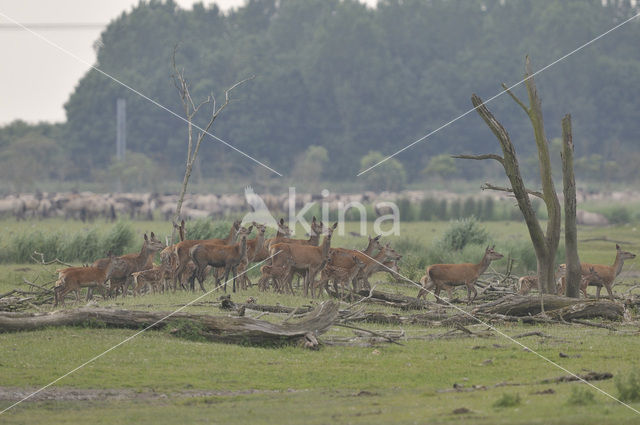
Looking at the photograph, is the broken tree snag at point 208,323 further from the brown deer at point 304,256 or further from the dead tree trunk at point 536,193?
the dead tree trunk at point 536,193

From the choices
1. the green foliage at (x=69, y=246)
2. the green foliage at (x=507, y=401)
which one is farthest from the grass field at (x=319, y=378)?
the green foliage at (x=69, y=246)

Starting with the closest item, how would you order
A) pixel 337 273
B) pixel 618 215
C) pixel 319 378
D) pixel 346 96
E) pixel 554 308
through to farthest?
1. pixel 319 378
2. pixel 554 308
3. pixel 337 273
4. pixel 618 215
5. pixel 346 96

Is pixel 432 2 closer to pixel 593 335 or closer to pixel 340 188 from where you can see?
pixel 340 188

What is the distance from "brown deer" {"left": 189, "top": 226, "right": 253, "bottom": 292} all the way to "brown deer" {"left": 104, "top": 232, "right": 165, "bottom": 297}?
1.03 m

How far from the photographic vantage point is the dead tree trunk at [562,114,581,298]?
19906 millimetres

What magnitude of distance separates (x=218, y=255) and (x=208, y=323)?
18.4 ft

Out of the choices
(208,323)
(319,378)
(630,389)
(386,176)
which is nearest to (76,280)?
(208,323)

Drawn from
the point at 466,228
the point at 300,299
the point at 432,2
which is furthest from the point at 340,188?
the point at 300,299

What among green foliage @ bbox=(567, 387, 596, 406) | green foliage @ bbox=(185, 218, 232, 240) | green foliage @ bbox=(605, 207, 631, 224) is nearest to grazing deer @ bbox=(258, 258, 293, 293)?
green foliage @ bbox=(185, 218, 232, 240)

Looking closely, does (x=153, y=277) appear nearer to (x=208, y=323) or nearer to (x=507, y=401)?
(x=208, y=323)

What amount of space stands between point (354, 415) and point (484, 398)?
1.67 m

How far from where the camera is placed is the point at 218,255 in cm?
2098

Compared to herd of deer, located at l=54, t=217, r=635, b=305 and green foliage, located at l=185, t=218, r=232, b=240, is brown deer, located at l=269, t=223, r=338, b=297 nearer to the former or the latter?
herd of deer, located at l=54, t=217, r=635, b=305

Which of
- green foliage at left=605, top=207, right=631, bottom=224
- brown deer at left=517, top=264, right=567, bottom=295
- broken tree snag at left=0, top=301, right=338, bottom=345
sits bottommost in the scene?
broken tree snag at left=0, top=301, right=338, bottom=345
